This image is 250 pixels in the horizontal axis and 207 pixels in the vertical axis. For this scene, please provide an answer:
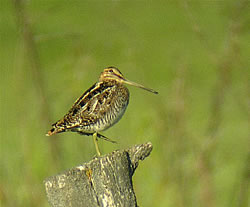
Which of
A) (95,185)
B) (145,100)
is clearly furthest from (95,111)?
(145,100)

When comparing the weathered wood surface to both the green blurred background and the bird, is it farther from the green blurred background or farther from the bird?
the green blurred background

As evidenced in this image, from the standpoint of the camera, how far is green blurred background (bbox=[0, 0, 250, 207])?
152 inches

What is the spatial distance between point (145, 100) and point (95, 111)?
257cm

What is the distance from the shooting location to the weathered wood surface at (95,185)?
2.46 m

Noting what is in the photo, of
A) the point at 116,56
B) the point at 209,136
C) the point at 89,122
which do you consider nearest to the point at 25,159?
the point at 89,122

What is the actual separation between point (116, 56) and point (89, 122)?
4.49m

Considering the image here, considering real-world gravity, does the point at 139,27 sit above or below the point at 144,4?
below

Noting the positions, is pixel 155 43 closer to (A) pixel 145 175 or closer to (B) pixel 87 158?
(A) pixel 145 175

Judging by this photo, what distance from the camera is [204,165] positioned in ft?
13.9

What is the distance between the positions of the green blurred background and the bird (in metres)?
0.29

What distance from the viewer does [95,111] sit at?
3432 millimetres

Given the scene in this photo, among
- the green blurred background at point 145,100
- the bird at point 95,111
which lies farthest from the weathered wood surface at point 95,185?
the green blurred background at point 145,100

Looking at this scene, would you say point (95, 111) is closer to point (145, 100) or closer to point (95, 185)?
point (95, 185)

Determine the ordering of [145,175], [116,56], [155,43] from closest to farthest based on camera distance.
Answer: [145,175] < [116,56] < [155,43]
